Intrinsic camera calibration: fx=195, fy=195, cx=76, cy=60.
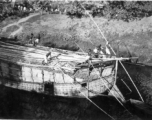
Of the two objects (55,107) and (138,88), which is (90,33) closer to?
(138,88)

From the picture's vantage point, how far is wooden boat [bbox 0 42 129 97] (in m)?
12.5

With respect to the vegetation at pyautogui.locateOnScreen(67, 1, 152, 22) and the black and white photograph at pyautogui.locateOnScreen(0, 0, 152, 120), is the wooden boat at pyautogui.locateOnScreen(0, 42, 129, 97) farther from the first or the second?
the vegetation at pyautogui.locateOnScreen(67, 1, 152, 22)

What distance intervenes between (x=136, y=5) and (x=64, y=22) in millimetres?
8475

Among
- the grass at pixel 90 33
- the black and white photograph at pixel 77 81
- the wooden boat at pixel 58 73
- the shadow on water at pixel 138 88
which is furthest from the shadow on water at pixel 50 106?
the grass at pixel 90 33

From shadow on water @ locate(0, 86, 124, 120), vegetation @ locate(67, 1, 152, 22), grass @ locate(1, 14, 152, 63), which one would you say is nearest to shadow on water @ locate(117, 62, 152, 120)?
shadow on water @ locate(0, 86, 124, 120)

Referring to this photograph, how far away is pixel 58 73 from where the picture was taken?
12625mm

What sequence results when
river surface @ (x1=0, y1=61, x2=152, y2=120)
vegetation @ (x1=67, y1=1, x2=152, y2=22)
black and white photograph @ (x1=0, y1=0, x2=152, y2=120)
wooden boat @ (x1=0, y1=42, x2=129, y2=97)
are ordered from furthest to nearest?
vegetation @ (x1=67, y1=1, x2=152, y2=22) → river surface @ (x1=0, y1=61, x2=152, y2=120) → black and white photograph @ (x1=0, y1=0, x2=152, y2=120) → wooden boat @ (x1=0, y1=42, x2=129, y2=97)

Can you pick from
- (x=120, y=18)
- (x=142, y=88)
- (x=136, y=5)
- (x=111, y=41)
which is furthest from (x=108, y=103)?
(x=136, y=5)

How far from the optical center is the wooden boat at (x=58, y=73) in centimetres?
1249

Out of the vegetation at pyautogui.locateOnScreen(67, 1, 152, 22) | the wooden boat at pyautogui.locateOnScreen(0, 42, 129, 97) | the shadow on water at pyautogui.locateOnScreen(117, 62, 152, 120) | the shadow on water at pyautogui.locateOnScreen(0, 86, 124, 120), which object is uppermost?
the vegetation at pyautogui.locateOnScreen(67, 1, 152, 22)

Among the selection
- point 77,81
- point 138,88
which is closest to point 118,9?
point 138,88

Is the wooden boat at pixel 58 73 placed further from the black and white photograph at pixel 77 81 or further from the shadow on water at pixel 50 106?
the shadow on water at pixel 50 106

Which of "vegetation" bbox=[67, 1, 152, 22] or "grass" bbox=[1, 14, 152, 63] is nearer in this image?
"grass" bbox=[1, 14, 152, 63]

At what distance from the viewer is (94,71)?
12.8 meters
